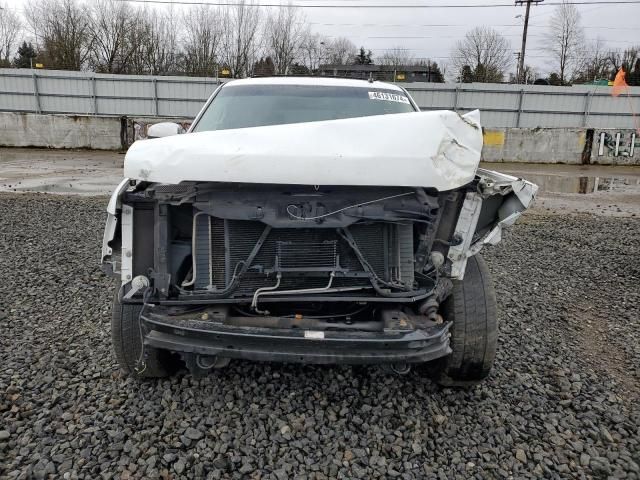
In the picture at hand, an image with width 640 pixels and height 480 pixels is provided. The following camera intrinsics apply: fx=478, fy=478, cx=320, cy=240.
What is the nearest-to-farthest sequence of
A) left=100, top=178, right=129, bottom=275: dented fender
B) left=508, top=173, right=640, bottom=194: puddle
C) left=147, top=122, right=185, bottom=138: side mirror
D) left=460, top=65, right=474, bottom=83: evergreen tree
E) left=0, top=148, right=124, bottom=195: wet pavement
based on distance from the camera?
left=100, top=178, right=129, bottom=275: dented fender, left=147, top=122, right=185, bottom=138: side mirror, left=0, top=148, right=124, bottom=195: wet pavement, left=508, top=173, right=640, bottom=194: puddle, left=460, top=65, right=474, bottom=83: evergreen tree

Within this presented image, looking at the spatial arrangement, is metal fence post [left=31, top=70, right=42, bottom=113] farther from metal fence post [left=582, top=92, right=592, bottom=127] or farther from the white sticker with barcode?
metal fence post [left=582, top=92, right=592, bottom=127]

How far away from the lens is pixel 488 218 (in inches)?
111

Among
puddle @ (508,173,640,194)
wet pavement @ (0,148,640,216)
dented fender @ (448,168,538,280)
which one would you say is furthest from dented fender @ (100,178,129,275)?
puddle @ (508,173,640,194)

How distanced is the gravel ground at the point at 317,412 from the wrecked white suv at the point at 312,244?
0.27 m

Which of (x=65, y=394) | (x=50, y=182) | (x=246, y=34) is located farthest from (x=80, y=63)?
(x=65, y=394)

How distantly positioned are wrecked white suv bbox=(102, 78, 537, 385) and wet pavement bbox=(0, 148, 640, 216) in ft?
23.5

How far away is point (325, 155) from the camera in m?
2.22

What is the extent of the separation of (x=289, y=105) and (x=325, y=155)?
161 centimetres

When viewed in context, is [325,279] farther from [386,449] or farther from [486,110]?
[486,110]

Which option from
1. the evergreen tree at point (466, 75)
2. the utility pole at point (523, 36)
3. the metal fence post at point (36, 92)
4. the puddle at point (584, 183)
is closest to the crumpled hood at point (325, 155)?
the puddle at point (584, 183)

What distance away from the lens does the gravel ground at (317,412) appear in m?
2.28

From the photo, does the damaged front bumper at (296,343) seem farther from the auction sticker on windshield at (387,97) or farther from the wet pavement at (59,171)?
the wet pavement at (59,171)

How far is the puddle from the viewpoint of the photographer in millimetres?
11310

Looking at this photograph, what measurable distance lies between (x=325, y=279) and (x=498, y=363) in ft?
4.91
